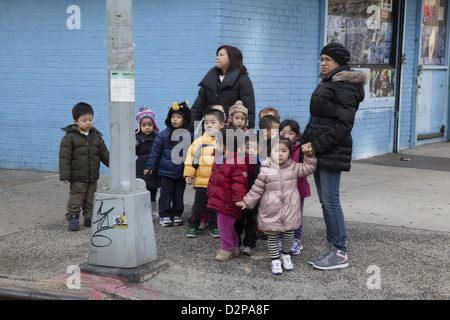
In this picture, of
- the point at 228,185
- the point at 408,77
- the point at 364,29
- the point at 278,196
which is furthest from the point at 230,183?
the point at 408,77

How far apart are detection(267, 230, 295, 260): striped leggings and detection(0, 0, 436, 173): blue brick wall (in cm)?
415

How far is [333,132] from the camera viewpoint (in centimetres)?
A: 523

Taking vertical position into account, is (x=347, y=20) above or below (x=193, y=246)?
above

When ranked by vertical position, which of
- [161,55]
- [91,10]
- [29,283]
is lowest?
[29,283]

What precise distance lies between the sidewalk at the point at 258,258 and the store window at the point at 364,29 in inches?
137

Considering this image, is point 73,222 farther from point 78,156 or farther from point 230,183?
point 230,183

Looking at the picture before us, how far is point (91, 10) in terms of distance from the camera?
31.7ft

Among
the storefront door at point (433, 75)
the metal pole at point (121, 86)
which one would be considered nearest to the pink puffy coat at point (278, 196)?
the metal pole at point (121, 86)

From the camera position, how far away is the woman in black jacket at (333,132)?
5.25 meters

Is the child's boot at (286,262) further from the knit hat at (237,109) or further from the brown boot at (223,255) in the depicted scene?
the knit hat at (237,109)

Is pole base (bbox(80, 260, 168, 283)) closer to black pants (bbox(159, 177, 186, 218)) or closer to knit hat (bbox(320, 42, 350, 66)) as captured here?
black pants (bbox(159, 177, 186, 218))

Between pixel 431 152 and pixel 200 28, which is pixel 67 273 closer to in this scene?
pixel 200 28
